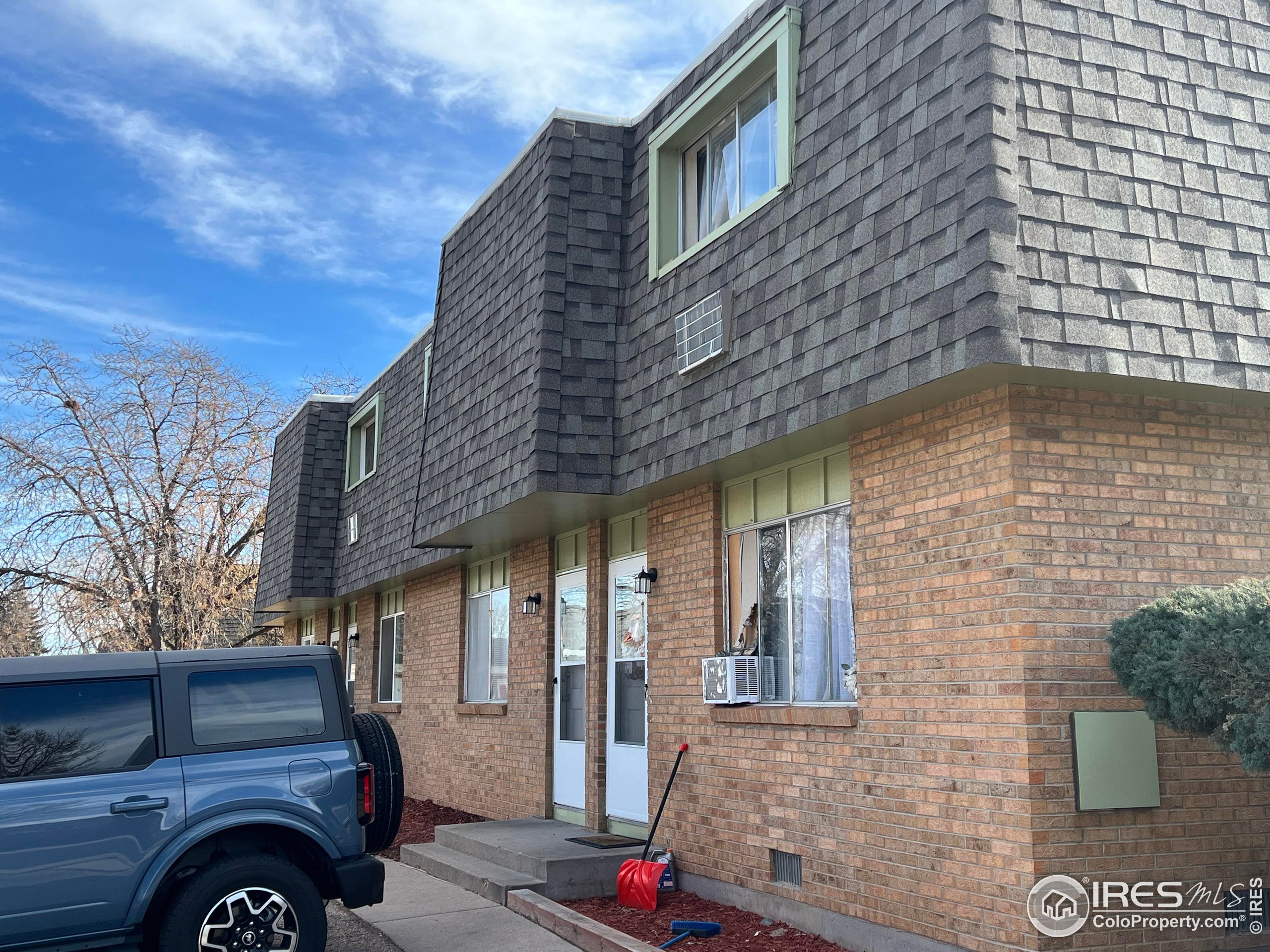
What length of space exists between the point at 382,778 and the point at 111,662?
1.78 metres

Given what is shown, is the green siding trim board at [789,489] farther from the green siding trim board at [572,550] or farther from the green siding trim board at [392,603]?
the green siding trim board at [392,603]

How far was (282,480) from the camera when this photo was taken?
67.9 feet

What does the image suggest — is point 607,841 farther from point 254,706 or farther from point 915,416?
point 915,416

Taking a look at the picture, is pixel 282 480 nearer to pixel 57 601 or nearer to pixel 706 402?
pixel 57 601

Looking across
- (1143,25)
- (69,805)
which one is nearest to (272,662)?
(69,805)

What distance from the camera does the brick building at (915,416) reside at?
596cm

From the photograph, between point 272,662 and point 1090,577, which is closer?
point 1090,577

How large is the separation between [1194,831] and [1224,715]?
3.63ft

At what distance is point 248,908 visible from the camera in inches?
243

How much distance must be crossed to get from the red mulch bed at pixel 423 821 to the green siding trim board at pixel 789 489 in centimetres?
550

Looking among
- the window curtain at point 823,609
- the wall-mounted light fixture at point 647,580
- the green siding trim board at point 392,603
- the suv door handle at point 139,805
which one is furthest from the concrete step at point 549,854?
the green siding trim board at point 392,603

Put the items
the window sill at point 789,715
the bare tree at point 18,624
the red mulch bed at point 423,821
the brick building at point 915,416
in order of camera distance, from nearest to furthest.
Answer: the brick building at point 915,416 < the window sill at point 789,715 < the red mulch bed at point 423,821 < the bare tree at point 18,624

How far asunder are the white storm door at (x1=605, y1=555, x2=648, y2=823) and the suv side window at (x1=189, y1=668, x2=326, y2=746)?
381 centimetres
